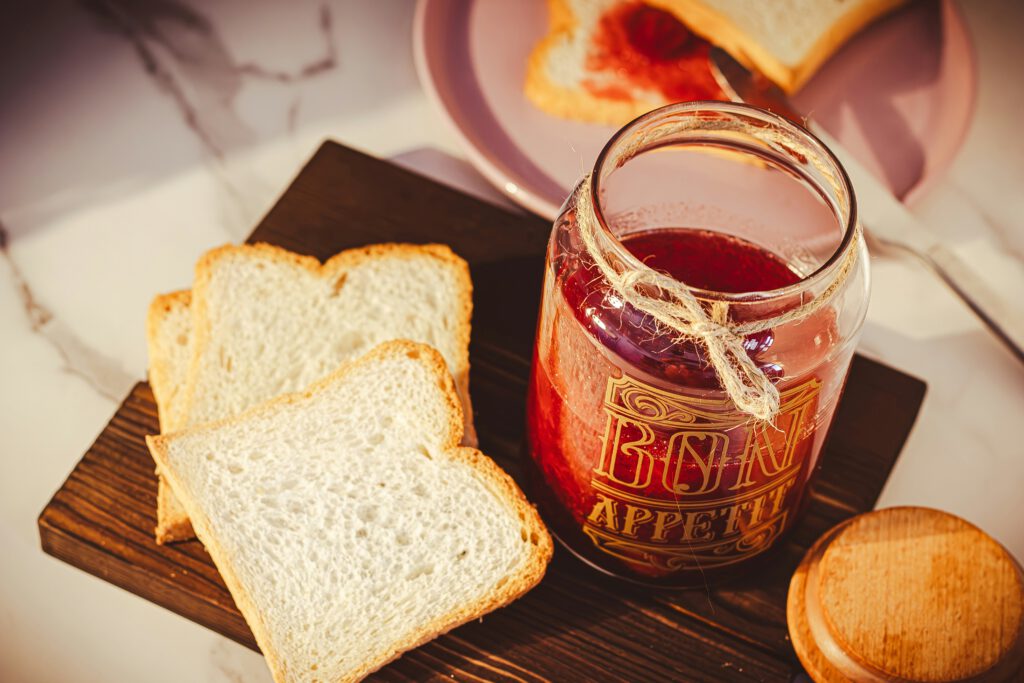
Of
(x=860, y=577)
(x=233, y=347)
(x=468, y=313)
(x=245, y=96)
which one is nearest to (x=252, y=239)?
(x=233, y=347)

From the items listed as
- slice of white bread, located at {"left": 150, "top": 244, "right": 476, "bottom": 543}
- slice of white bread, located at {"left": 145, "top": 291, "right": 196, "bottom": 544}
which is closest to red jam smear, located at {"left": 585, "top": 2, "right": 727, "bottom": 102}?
slice of white bread, located at {"left": 150, "top": 244, "right": 476, "bottom": 543}

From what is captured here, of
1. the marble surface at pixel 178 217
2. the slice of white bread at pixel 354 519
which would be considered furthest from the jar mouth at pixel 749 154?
the marble surface at pixel 178 217

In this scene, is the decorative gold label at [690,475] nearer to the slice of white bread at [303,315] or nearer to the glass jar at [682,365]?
the glass jar at [682,365]

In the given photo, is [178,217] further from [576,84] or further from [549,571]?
[549,571]

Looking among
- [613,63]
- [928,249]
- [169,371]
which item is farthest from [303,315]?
[928,249]

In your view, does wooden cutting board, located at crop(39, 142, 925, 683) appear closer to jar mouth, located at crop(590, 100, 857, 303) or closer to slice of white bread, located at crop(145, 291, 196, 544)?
slice of white bread, located at crop(145, 291, 196, 544)

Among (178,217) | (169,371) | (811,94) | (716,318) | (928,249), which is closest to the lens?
(716,318)
